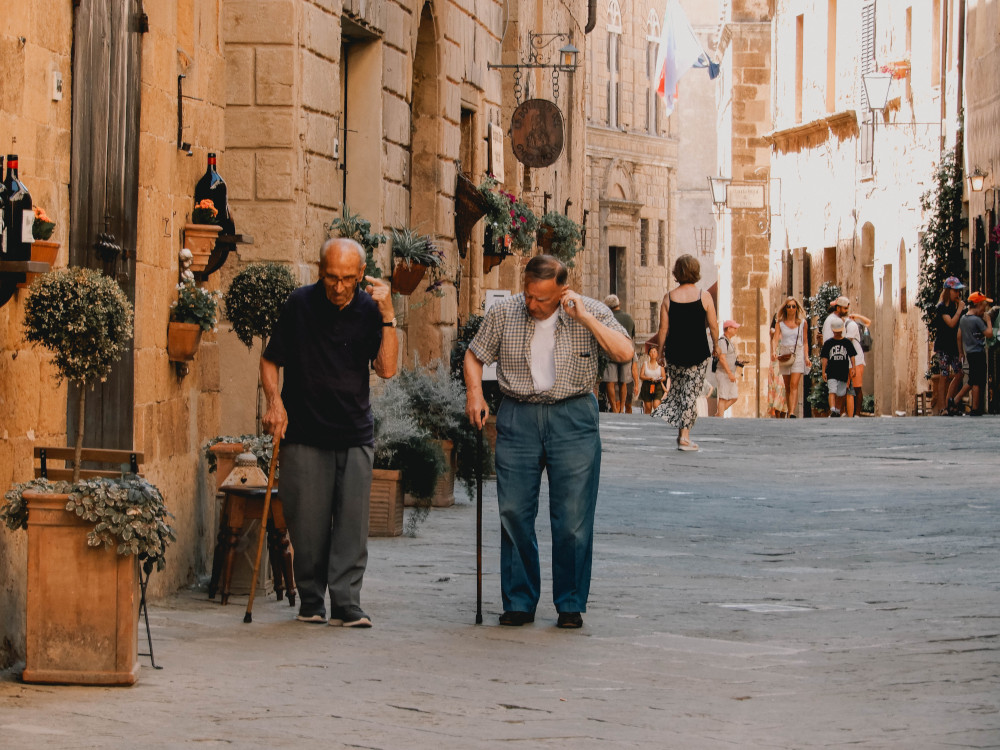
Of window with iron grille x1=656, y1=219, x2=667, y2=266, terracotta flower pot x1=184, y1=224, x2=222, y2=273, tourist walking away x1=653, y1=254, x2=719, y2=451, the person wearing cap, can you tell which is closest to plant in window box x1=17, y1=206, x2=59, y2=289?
terracotta flower pot x1=184, y1=224, x2=222, y2=273

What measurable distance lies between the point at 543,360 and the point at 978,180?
20.2m

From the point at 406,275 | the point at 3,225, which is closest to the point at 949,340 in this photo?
the point at 406,275

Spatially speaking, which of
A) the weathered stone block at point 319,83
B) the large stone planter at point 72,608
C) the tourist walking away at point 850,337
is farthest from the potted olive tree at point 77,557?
the tourist walking away at point 850,337

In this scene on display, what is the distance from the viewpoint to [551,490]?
29.1 ft

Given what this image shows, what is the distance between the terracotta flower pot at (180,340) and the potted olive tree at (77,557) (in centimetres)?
253

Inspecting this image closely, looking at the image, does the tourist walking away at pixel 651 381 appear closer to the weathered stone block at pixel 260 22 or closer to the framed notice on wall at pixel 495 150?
the framed notice on wall at pixel 495 150

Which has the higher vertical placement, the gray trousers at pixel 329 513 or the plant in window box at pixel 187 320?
the plant in window box at pixel 187 320

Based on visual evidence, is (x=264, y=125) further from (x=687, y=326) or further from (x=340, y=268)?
(x=687, y=326)

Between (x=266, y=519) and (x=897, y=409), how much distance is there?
24878 millimetres

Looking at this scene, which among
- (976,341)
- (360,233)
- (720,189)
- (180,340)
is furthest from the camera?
(720,189)

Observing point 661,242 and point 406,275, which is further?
point 661,242

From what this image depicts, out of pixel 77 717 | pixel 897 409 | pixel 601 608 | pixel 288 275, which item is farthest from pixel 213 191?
pixel 897 409

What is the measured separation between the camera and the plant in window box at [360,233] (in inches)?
511

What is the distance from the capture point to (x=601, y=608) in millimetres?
9289
